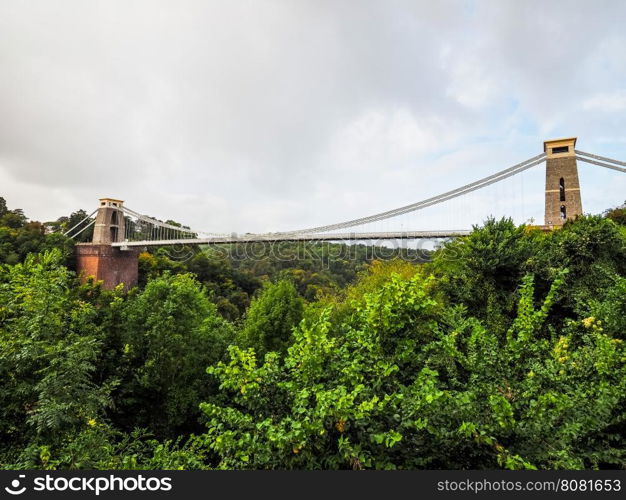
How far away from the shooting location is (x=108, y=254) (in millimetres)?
28812

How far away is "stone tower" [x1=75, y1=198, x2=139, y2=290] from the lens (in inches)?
1104

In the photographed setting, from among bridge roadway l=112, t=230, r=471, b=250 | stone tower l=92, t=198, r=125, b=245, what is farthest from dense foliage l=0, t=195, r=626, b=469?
stone tower l=92, t=198, r=125, b=245

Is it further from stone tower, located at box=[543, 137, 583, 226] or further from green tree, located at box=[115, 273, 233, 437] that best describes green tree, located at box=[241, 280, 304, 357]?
stone tower, located at box=[543, 137, 583, 226]

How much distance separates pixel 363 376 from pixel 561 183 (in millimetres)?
18744

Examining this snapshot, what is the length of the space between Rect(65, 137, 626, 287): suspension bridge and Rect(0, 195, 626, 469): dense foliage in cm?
536

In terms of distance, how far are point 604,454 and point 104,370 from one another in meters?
8.23

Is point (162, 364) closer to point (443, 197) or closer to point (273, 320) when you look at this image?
point (273, 320)

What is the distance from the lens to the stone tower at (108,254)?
1104 inches

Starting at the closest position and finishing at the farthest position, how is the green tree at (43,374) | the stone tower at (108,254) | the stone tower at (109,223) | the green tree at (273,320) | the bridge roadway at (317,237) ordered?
the green tree at (43,374) < the green tree at (273,320) < the bridge roadway at (317,237) < the stone tower at (108,254) < the stone tower at (109,223)

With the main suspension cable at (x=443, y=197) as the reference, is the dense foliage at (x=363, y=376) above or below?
below

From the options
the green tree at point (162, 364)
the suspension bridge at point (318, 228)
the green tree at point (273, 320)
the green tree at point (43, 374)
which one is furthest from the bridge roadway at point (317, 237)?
the green tree at point (43, 374)

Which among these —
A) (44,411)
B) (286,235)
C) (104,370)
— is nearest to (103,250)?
(286,235)

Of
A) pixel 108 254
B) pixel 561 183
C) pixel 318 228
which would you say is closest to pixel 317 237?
pixel 318 228

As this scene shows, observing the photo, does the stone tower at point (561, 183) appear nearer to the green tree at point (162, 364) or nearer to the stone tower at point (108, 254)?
the green tree at point (162, 364)
